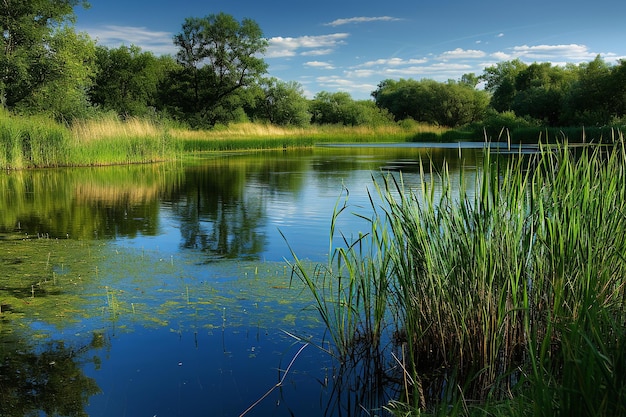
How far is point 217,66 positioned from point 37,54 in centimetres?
1986

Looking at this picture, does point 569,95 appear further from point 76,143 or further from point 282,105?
point 76,143

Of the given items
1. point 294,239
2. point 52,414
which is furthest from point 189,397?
point 294,239

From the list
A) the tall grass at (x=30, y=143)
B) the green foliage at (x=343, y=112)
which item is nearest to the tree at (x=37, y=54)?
the tall grass at (x=30, y=143)

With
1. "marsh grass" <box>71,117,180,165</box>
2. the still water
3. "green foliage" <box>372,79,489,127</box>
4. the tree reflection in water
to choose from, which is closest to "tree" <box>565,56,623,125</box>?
"green foliage" <box>372,79,489,127</box>

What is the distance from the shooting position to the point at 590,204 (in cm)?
347

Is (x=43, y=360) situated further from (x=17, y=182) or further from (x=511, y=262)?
(x=17, y=182)

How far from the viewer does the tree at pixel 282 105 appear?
4933cm

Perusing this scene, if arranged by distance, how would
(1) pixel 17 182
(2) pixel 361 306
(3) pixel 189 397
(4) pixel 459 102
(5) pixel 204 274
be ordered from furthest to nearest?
1. (4) pixel 459 102
2. (1) pixel 17 182
3. (5) pixel 204 274
4. (2) pixel 361 306
5. (3) pixel 189 397

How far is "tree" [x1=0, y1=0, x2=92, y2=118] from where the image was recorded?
25031mm

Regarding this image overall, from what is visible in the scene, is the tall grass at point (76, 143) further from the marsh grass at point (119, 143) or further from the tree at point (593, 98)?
the tree at point (593, 98)

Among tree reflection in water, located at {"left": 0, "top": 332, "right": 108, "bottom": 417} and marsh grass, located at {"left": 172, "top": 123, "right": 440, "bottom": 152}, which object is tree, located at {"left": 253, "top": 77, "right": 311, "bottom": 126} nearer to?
marsh grass, located at {"left": 172, "top": 123, "right": 440, "bottom": 152}

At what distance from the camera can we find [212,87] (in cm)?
4525

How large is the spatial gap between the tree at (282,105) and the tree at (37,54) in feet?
77.1

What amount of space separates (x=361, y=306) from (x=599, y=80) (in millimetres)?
36953
